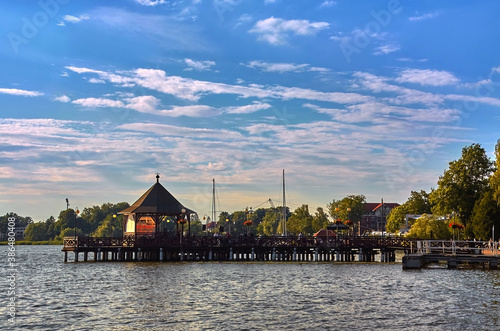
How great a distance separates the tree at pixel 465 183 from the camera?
236ft

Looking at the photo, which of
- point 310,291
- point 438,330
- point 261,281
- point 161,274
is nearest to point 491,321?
point 438,330

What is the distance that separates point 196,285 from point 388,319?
62.3 feet

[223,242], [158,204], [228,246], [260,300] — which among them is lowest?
[260,300]

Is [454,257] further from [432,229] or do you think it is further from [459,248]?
[432,229]

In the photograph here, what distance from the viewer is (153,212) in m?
72.3

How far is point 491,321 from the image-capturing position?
28.3 m

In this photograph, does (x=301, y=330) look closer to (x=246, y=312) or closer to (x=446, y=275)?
(x=246, y=312)

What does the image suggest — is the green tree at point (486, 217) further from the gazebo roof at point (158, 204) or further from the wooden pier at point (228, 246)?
the gazebo roof at point (158, 204)

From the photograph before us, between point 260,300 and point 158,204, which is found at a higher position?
point 158,204

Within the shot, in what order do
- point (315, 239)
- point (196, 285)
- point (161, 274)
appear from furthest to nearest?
point (315, 239) → point (161, 274) → point (196, 285)

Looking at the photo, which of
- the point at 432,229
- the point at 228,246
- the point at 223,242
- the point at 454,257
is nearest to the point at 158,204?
the point at 223,242

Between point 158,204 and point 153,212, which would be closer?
point 153,212

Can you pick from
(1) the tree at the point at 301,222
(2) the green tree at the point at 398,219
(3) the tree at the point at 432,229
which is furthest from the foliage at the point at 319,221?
(3) the tree at the point at 432,229

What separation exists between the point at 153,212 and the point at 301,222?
97.9 meters
